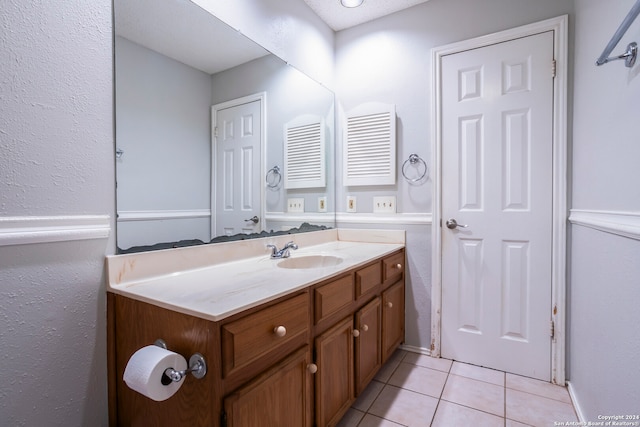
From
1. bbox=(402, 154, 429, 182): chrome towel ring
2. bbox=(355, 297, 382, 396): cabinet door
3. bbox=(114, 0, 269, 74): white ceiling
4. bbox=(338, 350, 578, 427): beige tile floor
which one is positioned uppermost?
bbox=(114, 0, 269, 74): white ceiling

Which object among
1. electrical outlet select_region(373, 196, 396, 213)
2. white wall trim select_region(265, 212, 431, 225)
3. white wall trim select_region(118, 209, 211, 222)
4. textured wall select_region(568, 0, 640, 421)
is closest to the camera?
textured wall select_region(568, 0, 640, 421)

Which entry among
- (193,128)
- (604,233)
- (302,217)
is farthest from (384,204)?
(193,128)

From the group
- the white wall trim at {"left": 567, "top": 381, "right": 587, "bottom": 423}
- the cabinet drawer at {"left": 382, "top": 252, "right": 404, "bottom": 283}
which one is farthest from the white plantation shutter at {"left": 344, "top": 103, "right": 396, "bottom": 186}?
the white wall trim at {"left": 567, "top": 381, "right": 587, "bottom": 423}

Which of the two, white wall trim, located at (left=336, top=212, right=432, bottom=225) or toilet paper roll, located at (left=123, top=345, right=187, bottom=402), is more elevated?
white wall trim, located at (left=336, top=212, right=432, bottom=225)

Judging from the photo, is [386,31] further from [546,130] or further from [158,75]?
[158,75]

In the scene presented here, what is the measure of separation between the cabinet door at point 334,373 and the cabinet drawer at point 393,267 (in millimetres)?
468

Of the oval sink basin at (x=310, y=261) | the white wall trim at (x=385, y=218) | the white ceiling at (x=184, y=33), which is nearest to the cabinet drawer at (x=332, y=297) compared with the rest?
the oval sink basin at (x=310, y=261)

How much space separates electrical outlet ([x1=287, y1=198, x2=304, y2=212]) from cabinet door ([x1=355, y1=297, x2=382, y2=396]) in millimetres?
755

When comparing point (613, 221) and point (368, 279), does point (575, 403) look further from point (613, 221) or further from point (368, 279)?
point (368, 279)

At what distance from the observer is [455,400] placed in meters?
1.60

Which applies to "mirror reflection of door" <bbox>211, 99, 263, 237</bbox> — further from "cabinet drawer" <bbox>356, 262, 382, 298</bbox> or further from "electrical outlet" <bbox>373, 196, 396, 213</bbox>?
"electrical outlet" <bbox>373, 196, 396, 213</bbox>

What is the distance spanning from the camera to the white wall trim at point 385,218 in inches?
80.5

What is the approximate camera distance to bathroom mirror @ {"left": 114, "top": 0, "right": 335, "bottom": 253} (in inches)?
44.3

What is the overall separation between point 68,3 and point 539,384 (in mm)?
2699
